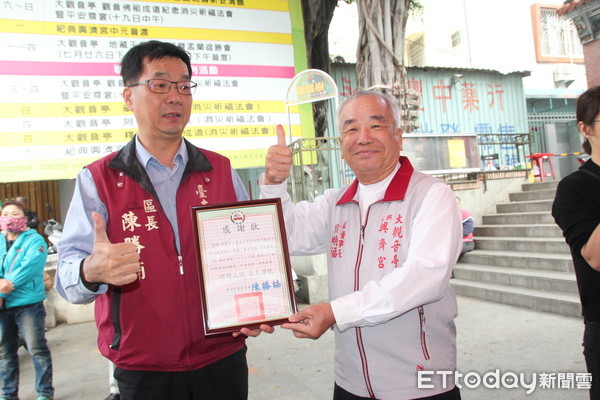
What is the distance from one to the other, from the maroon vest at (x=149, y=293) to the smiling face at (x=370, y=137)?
2.54 feet

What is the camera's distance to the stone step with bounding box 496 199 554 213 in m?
7.66

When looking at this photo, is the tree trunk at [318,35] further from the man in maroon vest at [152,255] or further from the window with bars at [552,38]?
the window with bars at [552,38]

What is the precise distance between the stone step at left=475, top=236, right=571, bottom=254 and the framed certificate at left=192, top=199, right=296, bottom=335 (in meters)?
5.90

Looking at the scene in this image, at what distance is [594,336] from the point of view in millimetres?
1795

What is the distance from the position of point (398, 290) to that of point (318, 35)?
27.0ft

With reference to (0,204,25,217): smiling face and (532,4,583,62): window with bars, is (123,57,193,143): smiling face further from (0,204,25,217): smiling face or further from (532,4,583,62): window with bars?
(532,4,583,62): window with bars

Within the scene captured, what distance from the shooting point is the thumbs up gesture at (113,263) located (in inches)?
54.1

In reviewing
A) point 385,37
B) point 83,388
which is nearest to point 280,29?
point 385,37

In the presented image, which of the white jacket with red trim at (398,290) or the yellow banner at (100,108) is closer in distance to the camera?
the white jacket with red trim at (398,290)

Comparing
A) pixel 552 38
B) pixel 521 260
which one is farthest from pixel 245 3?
pixel 552 38

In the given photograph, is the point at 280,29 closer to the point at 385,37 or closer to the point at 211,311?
the point at 385,37

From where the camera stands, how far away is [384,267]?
5.30 feet

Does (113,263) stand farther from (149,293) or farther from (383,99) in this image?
(383,99)

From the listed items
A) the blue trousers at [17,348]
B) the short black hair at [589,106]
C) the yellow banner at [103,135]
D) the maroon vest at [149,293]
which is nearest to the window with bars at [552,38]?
the yellow banner at [103,135]
